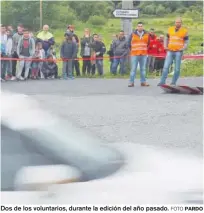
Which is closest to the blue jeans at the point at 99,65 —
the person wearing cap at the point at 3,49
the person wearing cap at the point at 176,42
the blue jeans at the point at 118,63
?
the blue jeans at the point at 118,63

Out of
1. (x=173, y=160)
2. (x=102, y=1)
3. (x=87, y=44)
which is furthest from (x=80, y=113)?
(x=102, y=1)

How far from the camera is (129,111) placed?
39.1ft

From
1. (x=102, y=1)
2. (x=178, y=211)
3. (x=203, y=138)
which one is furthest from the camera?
(x=102, y=1)

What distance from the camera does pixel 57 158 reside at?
158 inches

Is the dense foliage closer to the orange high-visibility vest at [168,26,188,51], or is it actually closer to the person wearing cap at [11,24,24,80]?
the person wearing cap at [11,24,24,80]

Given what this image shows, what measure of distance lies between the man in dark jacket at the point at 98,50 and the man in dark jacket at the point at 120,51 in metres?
0.39

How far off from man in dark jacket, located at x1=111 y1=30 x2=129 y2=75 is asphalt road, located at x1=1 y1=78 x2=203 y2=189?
277 cm

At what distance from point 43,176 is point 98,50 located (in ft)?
54.0

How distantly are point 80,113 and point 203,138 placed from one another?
2945 mm

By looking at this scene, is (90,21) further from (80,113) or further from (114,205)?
(114,205)

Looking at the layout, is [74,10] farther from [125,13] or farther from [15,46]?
[15,46]

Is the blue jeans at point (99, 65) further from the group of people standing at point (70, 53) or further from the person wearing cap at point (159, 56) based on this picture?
the person wearing cap at point (159, 56)

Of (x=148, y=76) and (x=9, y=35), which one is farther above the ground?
(x=9, y=35)

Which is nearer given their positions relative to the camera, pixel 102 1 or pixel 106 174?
pixel 106 174
